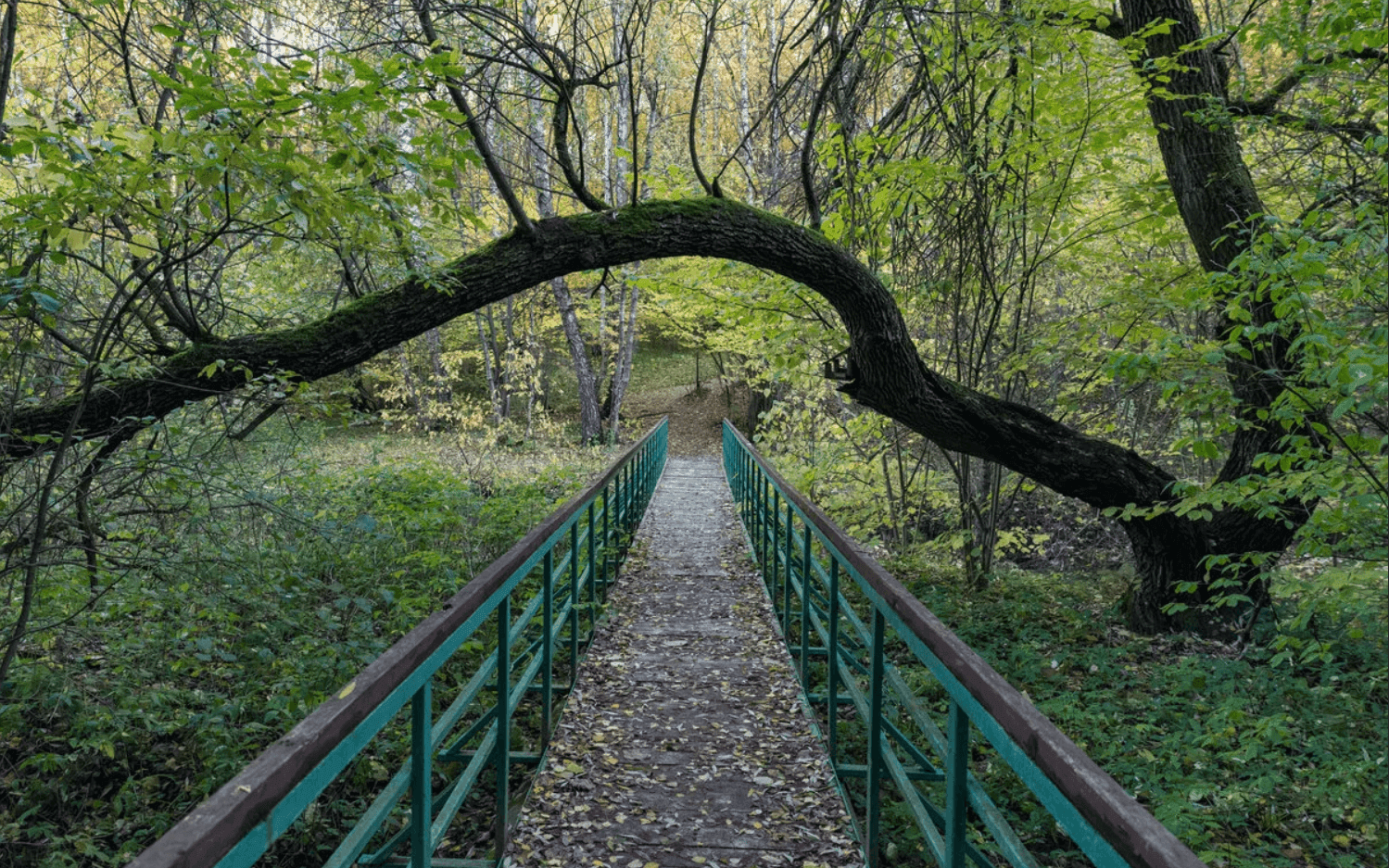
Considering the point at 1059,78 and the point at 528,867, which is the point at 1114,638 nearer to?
the point at 1059,78

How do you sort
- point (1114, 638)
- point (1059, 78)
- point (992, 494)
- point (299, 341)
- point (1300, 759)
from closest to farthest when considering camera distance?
point (1300, 759) → point (299, 341) → point (1059, 78) → point (1114, 638) → point (992, 494)

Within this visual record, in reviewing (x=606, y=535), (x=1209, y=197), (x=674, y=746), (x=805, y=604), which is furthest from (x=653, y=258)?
(x=1209, y=197)

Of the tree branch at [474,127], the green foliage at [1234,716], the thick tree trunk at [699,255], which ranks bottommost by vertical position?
the green foliage at [1234,716]

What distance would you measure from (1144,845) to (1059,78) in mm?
5784

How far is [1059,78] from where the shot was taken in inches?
219

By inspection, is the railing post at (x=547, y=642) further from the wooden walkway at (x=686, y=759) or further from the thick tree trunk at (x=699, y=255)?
the thick tree trunk at (x=699, y=255)

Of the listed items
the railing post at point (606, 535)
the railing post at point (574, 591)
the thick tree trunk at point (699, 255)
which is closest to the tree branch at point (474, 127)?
the thick tree trunk at point (699, 255)

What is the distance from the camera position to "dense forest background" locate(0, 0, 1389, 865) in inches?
140

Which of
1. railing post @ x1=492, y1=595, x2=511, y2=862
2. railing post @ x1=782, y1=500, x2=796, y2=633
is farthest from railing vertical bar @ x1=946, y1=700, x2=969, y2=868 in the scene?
railing post @ x1=782, y1=500, x2=796, y2=633

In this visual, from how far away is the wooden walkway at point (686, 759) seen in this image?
9.82 ft

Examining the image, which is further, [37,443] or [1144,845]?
[37,443]

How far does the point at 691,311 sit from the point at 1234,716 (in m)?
4.97

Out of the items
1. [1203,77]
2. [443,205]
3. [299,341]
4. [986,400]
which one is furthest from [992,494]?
[299,341]

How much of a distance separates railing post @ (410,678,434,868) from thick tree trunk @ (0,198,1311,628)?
2.54 meters
